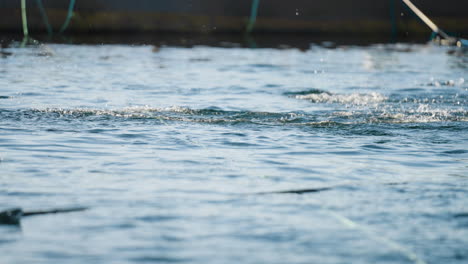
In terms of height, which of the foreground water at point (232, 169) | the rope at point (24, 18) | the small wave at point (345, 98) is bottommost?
the foreground water at point (232, 169)

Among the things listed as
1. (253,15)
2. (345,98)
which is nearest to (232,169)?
(345,98)

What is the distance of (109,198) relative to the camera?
621 cm

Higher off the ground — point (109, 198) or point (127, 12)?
point (127, 12)

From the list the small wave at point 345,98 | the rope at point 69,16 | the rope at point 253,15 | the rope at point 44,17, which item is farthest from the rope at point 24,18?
the small wave at point 345,98

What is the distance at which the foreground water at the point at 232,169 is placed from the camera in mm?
5223

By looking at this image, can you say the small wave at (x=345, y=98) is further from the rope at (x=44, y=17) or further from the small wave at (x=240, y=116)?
the rope at (x=44, y=17)

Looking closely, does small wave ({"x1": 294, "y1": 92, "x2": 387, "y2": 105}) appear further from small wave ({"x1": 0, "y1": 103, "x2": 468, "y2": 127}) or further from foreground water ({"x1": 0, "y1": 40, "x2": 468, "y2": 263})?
small wave ({"x1": 0, "y1": 103, "x2": 468, "y2": 127})

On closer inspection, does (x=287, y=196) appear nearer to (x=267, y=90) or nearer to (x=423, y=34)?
(x=267, y=90)

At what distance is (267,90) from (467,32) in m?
20.5

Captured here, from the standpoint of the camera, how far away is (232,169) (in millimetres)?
7414

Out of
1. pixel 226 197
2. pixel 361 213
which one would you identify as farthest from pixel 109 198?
pixel 361 213

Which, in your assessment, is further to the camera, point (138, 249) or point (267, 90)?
point (267, 90)

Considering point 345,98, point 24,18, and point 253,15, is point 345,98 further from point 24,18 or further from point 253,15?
point 253,15

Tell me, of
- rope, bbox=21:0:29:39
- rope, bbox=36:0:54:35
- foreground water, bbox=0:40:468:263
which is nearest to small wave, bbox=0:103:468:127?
foreground water, bbox=0:40:468:263
